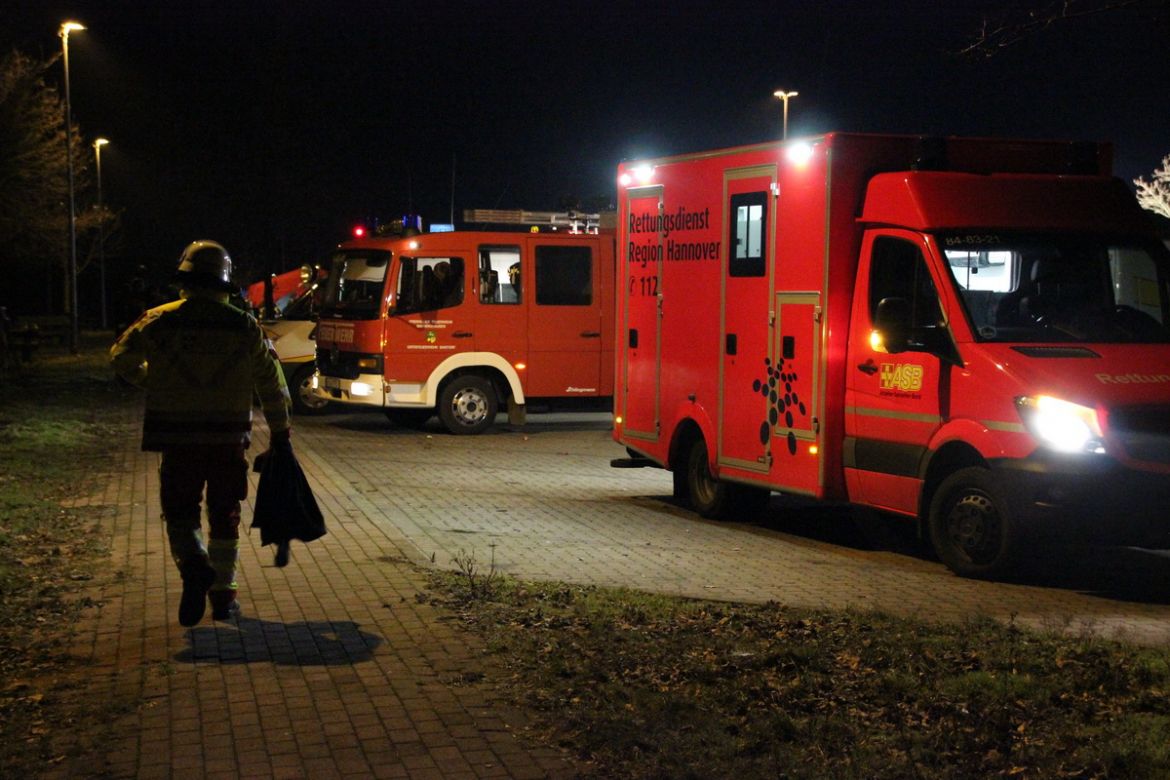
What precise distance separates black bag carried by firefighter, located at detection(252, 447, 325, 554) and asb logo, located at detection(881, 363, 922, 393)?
4.43 metres

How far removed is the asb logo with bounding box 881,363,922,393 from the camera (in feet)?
31.6

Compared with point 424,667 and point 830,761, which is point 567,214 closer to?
point 424,667

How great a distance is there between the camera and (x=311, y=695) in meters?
6.01

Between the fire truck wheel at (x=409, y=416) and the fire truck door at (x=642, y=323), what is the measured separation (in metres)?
7.39

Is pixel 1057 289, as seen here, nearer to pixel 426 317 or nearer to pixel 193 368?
pixel 193 368

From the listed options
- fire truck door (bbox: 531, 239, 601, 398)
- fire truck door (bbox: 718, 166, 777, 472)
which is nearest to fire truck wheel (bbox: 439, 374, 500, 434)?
fire truck door (bbox: 531, 239, 601, 398)

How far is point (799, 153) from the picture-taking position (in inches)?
411

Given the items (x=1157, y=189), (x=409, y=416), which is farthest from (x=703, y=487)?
(x=1157, y=189)

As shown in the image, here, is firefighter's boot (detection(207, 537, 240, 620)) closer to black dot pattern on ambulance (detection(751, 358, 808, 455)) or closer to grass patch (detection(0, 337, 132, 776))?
grass patch (detection(0, 337, 132, 776))

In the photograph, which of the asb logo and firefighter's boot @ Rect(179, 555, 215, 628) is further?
the asb logo

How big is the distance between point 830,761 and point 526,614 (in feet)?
8.94

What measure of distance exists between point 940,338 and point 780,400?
1.72 meters

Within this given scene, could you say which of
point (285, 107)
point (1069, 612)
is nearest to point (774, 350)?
point (1069, 612)

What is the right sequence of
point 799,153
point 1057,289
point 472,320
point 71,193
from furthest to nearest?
point 71,193, point 472,320, point 799,153, point 1057,289
